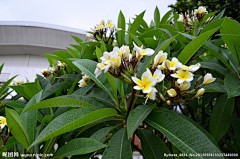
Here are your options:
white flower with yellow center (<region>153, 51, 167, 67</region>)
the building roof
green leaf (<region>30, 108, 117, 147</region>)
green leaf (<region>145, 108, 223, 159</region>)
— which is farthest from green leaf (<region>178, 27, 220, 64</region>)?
the building roof

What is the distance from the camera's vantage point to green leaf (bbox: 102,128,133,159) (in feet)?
1.74

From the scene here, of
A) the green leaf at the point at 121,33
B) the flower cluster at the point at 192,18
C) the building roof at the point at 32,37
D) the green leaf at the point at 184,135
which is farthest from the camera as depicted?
the building roof at the point at 32,37

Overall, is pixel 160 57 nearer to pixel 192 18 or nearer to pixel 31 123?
pixel 31 123

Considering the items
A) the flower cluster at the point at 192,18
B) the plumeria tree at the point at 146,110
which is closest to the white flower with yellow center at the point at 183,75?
the plumeria tree at the point at 146,110

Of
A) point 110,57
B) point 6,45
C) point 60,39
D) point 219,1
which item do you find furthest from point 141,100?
point 6,45

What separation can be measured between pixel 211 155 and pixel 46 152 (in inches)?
22.9

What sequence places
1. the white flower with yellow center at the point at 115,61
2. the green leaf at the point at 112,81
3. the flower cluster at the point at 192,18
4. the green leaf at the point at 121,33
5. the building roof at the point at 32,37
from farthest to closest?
1. the building roof at the point at 32,37
2. the flower cluster at the point at 192,18
3. the green leaf at the point at 121,33
4. the green leaf at the point at 112,81
5. the white flower with yellow center at the point at 115,61

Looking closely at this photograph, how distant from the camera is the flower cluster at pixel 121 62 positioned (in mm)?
567

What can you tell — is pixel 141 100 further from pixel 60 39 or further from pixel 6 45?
pixel 6 45

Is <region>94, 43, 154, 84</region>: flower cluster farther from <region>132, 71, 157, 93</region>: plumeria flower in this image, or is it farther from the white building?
the white building

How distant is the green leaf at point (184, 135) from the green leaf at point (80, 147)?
0.20m

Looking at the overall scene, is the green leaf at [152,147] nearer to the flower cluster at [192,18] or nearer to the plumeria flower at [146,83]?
the plumeria flower at [146,83]

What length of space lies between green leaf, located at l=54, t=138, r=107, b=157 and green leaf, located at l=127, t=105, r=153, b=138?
0.11 m

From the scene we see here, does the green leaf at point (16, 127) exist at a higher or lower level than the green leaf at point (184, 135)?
lower
